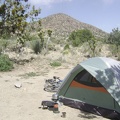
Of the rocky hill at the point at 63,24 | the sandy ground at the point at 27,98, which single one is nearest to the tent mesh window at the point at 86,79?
the sandy ground at the point at 27,98

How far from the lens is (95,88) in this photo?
7.54 metres

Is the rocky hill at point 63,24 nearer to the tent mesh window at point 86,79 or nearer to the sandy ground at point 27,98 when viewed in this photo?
the sandy ground at point 27,98

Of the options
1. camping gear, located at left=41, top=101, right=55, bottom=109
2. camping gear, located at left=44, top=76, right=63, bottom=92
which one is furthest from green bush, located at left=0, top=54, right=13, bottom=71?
camping gear, located at left=41, top=101, right=55, bottom=109

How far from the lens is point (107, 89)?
274 inches

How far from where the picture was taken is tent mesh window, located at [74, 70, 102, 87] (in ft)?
25.0

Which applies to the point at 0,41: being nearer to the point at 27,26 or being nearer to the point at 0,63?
the point at 27,26

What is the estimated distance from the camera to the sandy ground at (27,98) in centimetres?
705

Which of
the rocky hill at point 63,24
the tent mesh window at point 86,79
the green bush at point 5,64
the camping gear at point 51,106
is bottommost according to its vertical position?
the camping gear at point 51,106

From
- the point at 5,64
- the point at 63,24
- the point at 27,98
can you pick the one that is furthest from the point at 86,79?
the point at 63,24

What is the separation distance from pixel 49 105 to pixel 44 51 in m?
14.2

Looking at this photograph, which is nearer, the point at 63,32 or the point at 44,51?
the point at 44,51

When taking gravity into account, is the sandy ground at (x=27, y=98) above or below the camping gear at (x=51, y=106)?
below

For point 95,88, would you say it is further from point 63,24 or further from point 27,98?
point 63,24

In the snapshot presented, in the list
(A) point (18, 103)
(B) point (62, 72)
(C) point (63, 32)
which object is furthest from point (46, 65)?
(C) point (63, 32)
